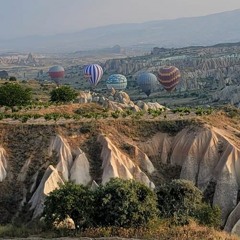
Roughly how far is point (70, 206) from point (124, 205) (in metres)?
2.66

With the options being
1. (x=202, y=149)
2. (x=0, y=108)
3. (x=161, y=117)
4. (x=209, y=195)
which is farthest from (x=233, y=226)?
(x=0, y=108)

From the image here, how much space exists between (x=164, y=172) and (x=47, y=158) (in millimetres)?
8442

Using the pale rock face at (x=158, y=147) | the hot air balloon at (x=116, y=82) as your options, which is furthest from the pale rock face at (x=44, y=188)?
the hot air balloon at (x=116, y=82)

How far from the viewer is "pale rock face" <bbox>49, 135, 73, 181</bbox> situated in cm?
3691

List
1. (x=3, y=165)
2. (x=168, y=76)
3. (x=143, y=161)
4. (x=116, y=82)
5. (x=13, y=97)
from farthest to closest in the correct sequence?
(x=116, y=82) → (x=168, y=76) → (x=13, y=97) → (x=143, y=161) → (x=3, y=165)

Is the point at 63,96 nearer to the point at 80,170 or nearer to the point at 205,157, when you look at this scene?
the point at 80,170

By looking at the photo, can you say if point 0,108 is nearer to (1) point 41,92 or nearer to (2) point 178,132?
(2) point 178,132

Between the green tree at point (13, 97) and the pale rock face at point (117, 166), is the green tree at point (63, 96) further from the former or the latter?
the pale rock face at point (117, 166)

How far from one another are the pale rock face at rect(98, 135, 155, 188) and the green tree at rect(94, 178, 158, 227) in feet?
40.9

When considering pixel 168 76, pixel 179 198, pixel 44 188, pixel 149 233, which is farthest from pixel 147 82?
pixel 149 233

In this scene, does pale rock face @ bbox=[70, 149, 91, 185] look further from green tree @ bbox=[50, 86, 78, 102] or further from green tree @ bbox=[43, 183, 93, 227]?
green tree @ bbox=[50, 86, 78, 102]

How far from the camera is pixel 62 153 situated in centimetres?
3766

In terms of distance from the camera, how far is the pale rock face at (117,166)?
1439 inches

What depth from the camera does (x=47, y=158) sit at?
1486 inches
